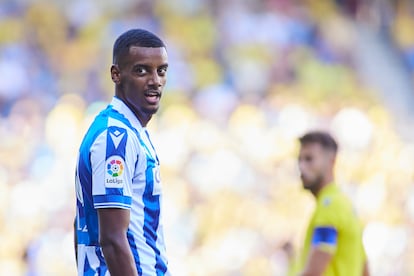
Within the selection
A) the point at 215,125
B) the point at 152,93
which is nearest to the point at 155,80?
the point at 152,93

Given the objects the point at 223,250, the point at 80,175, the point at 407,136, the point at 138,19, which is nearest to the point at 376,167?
the point at 407,136

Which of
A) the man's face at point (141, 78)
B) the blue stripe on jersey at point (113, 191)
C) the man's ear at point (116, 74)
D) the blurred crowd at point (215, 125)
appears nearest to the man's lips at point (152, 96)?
the man's face at point (141, 78)

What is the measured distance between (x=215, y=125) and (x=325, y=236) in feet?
19.1

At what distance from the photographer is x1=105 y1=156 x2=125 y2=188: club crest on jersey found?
353 cm

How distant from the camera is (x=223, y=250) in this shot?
34.2ft

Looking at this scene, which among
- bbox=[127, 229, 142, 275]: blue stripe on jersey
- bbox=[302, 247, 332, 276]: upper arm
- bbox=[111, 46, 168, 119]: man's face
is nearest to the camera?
bbox=[127, 229, 142, 275]: blue stripe on jersey

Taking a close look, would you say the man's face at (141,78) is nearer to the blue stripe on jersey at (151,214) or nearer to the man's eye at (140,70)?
the man's eye at (140,70)

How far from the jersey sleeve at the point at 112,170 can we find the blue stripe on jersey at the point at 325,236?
197 centimetres

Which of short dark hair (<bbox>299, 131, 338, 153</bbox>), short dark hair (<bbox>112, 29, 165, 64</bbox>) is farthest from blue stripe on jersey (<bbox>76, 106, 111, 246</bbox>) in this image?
short dark hair (<bbox>299, 131, 338, 153</bbox>)

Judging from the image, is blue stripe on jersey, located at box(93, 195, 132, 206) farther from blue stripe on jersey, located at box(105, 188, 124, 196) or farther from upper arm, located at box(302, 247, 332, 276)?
upper arm, located at box(302, 247, 332, 276)

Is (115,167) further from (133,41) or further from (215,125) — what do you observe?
(215,125)

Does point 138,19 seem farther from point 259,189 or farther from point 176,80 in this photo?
point 259,189

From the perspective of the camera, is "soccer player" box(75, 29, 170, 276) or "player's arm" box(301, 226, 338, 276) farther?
"player's arm" box(301, 226, 338, 276)

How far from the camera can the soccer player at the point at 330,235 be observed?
529cm
